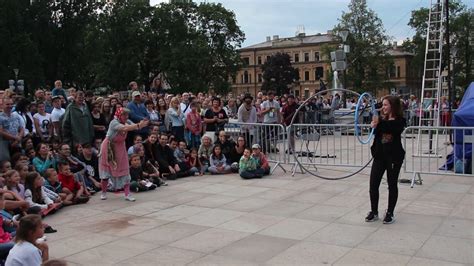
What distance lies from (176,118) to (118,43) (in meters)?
49.1

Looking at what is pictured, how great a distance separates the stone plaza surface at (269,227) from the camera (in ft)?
Answer: 18.2

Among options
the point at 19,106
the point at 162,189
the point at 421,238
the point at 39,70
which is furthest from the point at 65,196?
the point at 39,70

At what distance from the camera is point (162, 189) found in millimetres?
9867

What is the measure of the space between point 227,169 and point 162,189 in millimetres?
2195

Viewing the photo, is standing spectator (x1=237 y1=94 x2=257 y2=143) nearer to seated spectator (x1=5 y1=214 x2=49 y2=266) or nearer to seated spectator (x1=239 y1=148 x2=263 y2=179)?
Result: seated spectator (x1=239 y1=148 x2=263 y2=179)

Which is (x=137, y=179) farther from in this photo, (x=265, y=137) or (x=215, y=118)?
(x=265, y=137)

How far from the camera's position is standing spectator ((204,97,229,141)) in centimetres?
1305

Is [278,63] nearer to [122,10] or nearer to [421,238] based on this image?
[122,10]

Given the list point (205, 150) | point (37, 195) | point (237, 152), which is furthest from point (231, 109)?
point (37, 195)

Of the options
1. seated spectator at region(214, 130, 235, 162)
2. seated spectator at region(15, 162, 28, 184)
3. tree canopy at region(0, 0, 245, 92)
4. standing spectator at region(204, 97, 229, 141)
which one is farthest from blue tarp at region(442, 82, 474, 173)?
tree canopy at region(0, 0, 245, 92)

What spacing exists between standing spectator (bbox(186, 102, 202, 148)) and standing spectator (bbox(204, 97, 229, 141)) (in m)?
0.44

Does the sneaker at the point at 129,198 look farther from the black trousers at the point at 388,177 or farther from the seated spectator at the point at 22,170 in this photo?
the black trousers at the point at 388,177

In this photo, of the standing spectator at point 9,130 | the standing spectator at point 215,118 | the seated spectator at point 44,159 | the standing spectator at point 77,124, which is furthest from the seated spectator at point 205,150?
the standing spectator at point 9,130

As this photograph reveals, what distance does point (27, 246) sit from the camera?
13.5 feet
